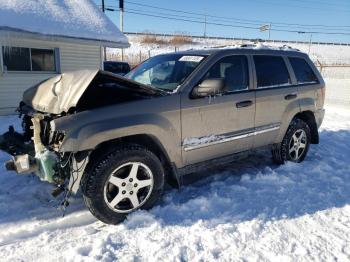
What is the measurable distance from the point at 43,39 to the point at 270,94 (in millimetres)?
8148

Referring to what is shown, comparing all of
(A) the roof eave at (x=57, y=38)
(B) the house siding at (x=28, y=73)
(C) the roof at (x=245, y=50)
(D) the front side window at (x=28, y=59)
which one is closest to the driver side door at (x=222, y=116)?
(C) the roof at (x=245, y=50)

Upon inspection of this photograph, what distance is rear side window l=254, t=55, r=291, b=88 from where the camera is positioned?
4801 millimetres

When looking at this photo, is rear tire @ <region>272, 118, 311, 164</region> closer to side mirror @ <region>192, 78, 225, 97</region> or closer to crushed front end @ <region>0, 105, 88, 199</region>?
side mirror @ <region>192, 78, 225, 97</region>

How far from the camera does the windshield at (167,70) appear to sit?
4113 millimetres

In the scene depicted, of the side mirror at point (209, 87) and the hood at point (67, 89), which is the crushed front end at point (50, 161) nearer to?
the hood at point (67, 89)

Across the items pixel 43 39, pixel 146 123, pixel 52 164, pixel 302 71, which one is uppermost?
pixel 43 39

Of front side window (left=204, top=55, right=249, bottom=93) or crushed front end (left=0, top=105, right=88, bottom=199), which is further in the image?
front side window (left=204, top=55, right=249, bottom=93)

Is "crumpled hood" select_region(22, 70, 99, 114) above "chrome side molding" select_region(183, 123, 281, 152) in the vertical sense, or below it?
above

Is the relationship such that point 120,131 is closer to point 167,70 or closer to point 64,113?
point 64,113

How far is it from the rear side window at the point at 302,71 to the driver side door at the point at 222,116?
124cm

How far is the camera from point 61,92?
11.6 ft

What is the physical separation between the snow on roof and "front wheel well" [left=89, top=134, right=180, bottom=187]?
7.83 meters

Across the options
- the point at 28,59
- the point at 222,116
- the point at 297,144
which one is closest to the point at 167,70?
the point at 222,116

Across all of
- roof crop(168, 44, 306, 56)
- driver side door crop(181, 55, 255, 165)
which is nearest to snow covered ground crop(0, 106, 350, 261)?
driver side door crop(181, 55, 255, 165)
